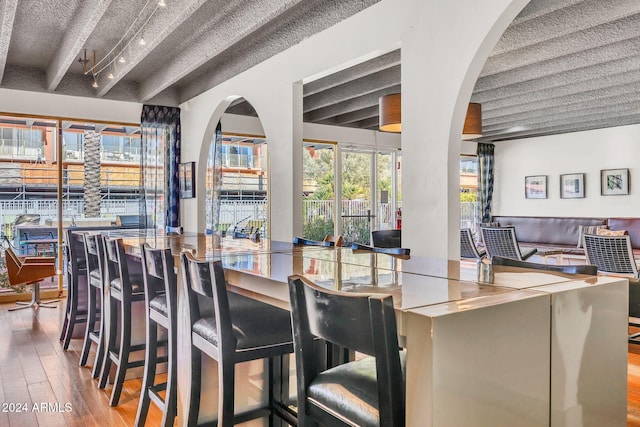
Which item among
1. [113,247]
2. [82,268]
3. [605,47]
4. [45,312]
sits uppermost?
[605,47]

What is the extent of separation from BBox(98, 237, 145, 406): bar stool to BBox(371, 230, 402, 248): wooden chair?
7.03ft

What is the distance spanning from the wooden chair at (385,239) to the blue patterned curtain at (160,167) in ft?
11.1

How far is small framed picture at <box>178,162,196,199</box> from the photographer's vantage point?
643 cm

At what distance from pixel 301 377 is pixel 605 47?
4.52 meters

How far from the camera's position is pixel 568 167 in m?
8.82

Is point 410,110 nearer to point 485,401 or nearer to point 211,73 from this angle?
point 485,401

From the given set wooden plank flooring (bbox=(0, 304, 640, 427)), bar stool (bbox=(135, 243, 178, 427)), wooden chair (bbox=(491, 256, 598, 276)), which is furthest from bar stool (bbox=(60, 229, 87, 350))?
wooden chair (bbox=(491, 256, 598, 276))

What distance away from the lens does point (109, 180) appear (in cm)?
677

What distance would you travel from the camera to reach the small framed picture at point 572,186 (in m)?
8.62

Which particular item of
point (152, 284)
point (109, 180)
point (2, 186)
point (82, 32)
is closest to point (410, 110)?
point (152, 284)

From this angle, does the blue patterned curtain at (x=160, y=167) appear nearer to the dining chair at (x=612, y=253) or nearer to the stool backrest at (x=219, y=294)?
the stool backrest at (x=219, y=294)

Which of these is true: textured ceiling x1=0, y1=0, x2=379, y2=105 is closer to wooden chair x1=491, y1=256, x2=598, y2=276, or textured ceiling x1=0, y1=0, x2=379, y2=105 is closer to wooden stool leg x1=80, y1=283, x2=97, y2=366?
wooden stool leg x1=80, y1=283, x2=97, y2=366

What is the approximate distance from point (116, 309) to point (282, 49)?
2.78m

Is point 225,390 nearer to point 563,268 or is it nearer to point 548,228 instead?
point 563,268
